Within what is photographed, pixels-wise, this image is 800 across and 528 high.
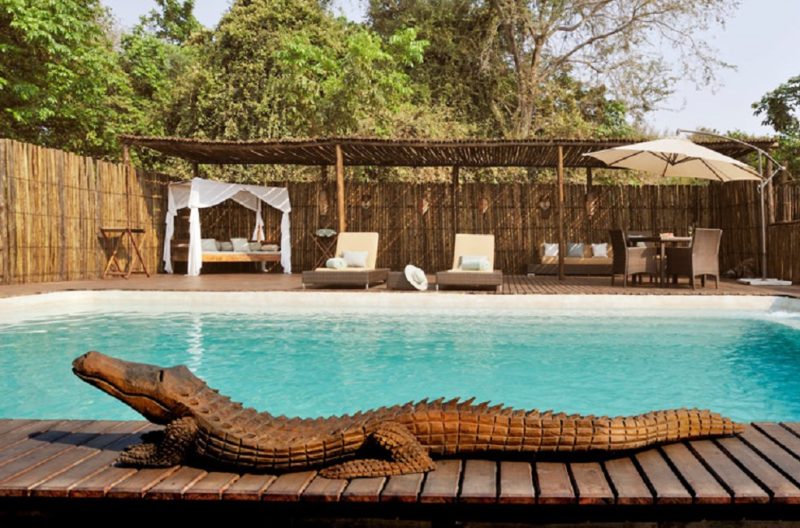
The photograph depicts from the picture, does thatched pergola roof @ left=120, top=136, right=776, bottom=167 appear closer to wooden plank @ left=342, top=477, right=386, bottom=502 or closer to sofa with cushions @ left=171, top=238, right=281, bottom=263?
sofa with cushions @ left=171, top=238, right=281, bottom=263

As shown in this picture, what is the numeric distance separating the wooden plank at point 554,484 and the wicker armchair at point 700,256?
26.6 feet

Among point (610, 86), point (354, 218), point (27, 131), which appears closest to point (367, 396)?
point (354, 218)

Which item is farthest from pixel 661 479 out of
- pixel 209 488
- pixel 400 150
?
pixel 400 150

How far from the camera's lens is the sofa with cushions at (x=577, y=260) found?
13.6 meters

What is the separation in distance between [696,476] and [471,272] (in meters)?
7.60

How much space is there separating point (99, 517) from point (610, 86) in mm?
21656

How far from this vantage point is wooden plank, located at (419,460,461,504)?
6.95 ft

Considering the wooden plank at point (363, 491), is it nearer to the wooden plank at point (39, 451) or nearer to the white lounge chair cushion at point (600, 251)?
the wooden plank at point (39, 451)

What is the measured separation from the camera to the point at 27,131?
1770 cm

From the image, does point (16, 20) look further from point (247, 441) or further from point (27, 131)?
point (247, 441)

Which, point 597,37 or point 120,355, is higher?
point 597,37

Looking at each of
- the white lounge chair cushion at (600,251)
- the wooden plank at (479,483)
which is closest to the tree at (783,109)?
the white lounge chair cushion at (600,251)

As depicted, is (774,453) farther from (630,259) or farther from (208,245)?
(208,245)

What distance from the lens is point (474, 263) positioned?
1036cm
